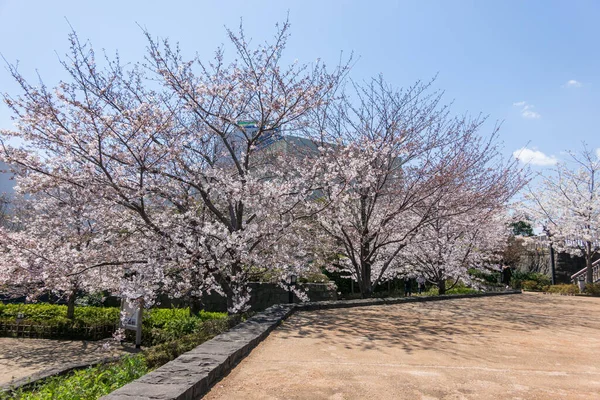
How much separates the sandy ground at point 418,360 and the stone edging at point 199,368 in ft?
0.45

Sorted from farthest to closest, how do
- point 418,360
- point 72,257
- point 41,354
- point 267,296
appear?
point 267,296
point 41,354
point 72,257
point 418,360

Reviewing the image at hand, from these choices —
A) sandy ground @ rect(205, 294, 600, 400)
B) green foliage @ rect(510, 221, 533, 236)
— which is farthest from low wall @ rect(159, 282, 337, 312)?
green foliage @ rect(510, 221, 533, 236)

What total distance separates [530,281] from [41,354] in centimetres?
2272

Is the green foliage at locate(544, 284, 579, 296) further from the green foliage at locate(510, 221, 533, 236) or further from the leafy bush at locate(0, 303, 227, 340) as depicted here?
the green foliage at locate(510, 221, 533, 236)

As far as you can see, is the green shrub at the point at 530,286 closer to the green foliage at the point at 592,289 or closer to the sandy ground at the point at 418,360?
the green foliage at the point at 592,289

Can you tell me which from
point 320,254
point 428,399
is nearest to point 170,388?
point 428,399

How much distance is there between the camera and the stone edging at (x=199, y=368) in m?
3.29

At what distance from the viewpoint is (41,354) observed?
1062cm

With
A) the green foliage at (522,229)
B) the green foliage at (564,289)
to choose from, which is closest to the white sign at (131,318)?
the green foliage at (564,289)

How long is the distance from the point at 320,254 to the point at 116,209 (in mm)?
5874

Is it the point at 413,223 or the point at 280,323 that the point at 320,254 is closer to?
the point at 413,223

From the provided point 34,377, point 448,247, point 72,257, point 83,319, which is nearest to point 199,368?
point 34,377

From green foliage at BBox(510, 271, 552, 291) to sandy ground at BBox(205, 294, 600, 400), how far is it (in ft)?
46.9

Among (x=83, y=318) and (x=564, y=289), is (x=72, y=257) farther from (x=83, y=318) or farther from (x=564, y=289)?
(x=564, y=289)
